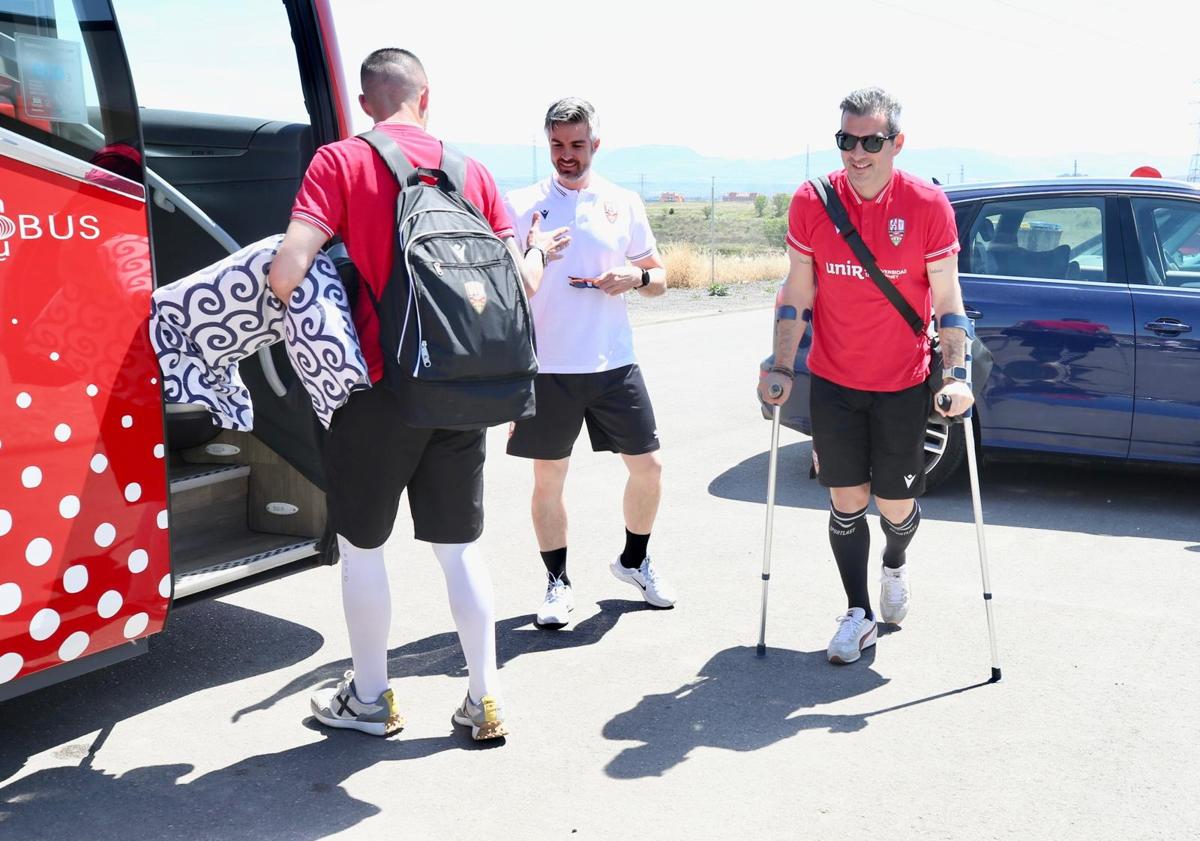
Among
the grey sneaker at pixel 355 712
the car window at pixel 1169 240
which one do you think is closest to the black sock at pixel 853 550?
the grey sneaker at pixel 355 712

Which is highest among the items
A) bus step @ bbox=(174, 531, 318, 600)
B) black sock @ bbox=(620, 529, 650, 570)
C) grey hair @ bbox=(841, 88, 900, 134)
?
grey hair @ bbox=(841, 88, 900, 134)

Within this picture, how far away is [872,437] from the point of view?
4.74 m

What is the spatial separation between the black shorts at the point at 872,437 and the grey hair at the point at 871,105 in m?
0.95

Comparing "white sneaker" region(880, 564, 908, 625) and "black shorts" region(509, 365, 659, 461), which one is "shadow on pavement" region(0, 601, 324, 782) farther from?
"white sneaker" region(880, 564, 908, 625)

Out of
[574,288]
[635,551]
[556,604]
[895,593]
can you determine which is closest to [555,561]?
[556,604]

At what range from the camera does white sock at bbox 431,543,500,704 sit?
13.0 feet

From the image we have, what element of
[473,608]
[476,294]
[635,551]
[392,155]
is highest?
[392,155]

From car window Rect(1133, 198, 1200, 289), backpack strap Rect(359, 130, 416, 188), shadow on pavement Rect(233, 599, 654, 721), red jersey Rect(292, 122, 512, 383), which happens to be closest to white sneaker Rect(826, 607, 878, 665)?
shadow on pavement Rect(233, 599, 654, 721)

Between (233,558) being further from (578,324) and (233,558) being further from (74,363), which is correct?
(578,324)

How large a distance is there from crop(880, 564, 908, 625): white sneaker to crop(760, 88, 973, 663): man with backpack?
7 centimetres

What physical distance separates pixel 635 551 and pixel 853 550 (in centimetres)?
98

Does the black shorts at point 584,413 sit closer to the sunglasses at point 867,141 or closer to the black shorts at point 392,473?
the black shorts at point 392,473

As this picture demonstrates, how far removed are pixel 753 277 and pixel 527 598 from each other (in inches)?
850

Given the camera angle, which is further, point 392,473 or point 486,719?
point 486,719
